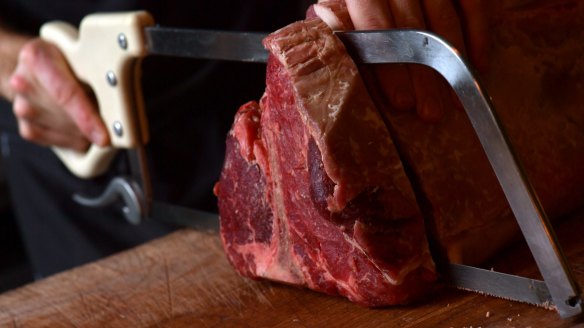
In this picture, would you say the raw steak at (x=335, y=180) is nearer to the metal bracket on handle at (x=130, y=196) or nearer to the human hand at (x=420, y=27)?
the human hand at (x=420, y=27)

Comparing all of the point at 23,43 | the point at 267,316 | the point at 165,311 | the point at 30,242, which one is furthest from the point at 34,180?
the point at 267,316

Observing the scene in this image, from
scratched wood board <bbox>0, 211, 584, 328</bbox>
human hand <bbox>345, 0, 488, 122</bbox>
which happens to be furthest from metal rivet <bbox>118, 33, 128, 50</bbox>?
human hand <bbox>345, 0, 488, 122</bbox>

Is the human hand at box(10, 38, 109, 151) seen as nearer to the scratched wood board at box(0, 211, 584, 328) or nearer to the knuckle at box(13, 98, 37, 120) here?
the knuckle at box(13, 98, 37, 120)

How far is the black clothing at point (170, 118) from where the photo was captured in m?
2.44

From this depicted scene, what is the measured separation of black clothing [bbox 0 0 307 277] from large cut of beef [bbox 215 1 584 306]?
0.74 metres

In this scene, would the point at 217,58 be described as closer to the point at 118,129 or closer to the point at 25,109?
the point at 118,129

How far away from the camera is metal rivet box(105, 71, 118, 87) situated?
2111 millimetres

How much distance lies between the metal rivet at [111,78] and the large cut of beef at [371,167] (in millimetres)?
506

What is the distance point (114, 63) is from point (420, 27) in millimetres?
838

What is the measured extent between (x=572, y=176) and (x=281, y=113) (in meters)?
0.62

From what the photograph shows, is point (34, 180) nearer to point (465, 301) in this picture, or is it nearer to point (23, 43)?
point (23, 43)

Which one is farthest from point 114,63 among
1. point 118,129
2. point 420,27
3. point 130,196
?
point 420,27

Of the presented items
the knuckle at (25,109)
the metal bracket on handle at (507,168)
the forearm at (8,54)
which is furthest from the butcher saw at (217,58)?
the forearm at (8,54)

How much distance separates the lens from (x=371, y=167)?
1.46 m
